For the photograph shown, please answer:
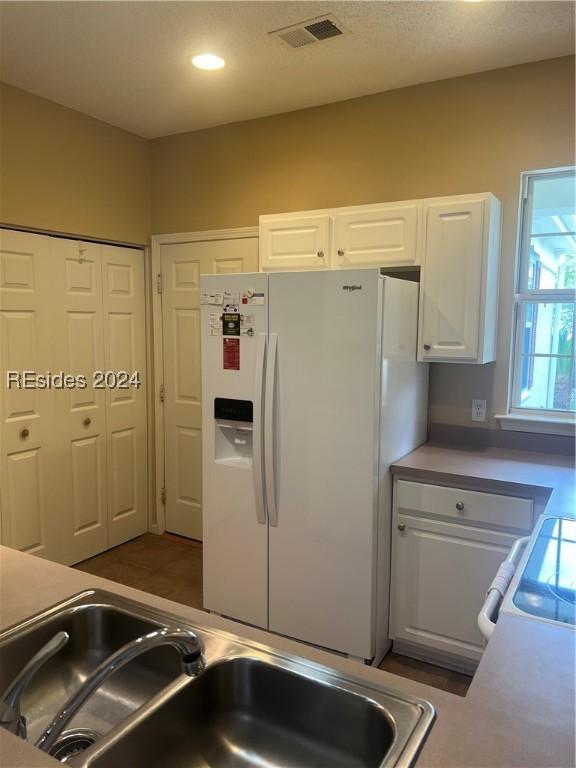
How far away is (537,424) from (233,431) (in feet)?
4.90

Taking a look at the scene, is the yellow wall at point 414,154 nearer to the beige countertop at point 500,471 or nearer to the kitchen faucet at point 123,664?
the beige countertop at point 500,471

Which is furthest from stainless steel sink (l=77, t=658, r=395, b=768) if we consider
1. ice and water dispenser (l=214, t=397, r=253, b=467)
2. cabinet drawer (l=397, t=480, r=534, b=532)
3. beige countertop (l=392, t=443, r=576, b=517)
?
ice and water dispenser (l=214, t=397, r=253, b=467)

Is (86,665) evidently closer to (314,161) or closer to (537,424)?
(537,424)

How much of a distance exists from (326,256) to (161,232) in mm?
1440

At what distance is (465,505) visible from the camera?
243 cm

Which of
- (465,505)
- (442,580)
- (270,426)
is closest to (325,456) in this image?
(270,426)

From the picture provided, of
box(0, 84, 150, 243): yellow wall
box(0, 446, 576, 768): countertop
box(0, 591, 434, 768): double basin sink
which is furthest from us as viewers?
box(0, 84, 150, 243): yellow wall

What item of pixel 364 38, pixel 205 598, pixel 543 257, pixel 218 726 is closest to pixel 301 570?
pixel 205 598

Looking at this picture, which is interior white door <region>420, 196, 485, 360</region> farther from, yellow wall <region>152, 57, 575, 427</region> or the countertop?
the countertop

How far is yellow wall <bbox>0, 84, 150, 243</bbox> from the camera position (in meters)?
3.03

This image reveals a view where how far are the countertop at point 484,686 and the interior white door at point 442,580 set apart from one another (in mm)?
1210

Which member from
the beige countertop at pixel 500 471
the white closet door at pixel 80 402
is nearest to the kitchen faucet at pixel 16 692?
the beige countertop at pixel 500 471

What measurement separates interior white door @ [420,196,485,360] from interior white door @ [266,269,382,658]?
472 mm

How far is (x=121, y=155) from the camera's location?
3.68 m
